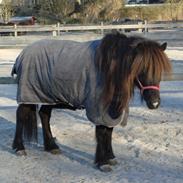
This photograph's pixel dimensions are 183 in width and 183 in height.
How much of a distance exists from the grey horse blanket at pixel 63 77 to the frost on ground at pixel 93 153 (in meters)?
0.52

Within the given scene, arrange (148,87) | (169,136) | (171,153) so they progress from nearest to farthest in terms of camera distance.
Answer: (148,87) → (171,153) → (169,136)

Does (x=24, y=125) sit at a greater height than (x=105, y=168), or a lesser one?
greater

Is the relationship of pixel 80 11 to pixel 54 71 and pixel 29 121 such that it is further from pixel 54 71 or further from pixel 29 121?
pixel 54 71

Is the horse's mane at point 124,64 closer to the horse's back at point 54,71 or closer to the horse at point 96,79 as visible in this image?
the horse at point 96,79

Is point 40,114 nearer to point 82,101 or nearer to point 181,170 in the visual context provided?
point 82,101

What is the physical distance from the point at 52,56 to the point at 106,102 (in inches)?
32.3

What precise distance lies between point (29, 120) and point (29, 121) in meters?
0.01

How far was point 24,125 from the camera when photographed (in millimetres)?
5418

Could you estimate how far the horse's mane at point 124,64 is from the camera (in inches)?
173

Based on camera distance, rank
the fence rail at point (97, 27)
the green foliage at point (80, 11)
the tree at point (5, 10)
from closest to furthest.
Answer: the fence rail at point (97, 27) < the green foliage at point (80, 11) < the tree at point (5, 10)

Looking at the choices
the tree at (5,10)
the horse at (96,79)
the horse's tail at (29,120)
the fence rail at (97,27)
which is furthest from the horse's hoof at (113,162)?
the tree at (5,10)

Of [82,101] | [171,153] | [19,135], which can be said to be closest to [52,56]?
[82,101]

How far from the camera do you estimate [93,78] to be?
4.63 metres

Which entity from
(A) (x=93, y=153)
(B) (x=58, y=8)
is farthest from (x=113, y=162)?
(B) (x=58, y=8)
